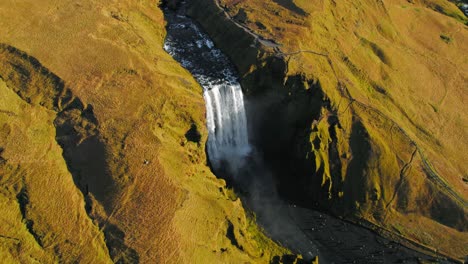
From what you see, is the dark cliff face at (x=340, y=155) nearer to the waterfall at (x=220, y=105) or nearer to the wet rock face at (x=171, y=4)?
the waterfall at (x=220, y=105)

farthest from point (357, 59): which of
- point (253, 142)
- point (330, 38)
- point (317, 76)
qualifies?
point (253, 142)

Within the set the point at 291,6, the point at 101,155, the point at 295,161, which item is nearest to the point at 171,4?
the point at 291,6

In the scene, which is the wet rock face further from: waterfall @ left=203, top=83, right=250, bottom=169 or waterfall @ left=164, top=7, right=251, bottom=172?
waterfall @ left=203, top=83, right=250, bottom=169

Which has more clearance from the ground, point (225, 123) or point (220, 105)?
point (220, 105)

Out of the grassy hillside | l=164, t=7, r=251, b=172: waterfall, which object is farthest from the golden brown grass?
the grassy hillside

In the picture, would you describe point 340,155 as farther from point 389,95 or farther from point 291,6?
point 291,6

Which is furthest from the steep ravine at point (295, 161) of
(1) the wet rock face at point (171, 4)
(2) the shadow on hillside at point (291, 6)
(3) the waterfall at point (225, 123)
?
(1) the wet rock face at point (171, 4)

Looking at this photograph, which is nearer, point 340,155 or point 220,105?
point 220,105
